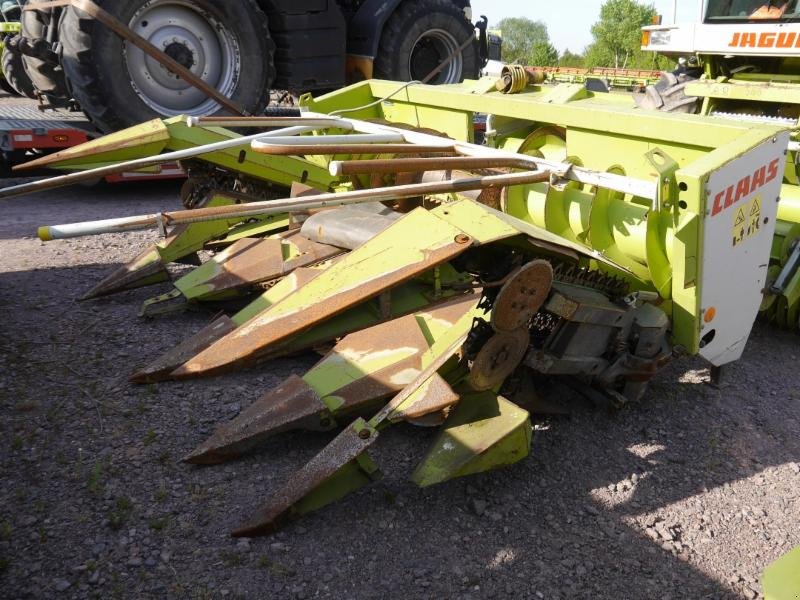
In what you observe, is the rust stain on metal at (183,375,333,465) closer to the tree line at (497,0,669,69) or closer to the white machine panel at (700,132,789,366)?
the white machine panel at (700,132,789,366)

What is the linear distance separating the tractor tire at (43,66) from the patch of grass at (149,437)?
4.66 m

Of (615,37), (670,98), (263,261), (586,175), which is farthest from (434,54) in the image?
(615,37)

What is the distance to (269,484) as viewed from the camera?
215 cm

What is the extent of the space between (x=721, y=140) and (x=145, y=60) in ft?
15.6

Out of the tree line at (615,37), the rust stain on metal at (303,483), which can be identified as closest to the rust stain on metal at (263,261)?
the rust stain on metal at (303,483)

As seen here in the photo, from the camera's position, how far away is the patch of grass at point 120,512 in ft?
6.42

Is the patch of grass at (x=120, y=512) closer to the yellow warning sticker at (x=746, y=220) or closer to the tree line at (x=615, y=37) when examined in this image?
the yellow warning sticker at (x=746, y=220)

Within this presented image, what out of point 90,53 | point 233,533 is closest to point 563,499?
point 233,533

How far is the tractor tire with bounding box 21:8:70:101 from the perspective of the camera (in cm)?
604

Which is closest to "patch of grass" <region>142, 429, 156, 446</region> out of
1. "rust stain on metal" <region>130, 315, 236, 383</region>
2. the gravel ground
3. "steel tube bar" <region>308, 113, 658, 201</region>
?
the gravel ground

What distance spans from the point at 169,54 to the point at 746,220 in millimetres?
4754

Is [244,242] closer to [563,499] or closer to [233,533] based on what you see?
[233,533]

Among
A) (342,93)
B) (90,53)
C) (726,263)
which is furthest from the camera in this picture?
(90,53)

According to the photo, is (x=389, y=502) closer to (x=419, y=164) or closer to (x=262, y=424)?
(x=262, y=424)
